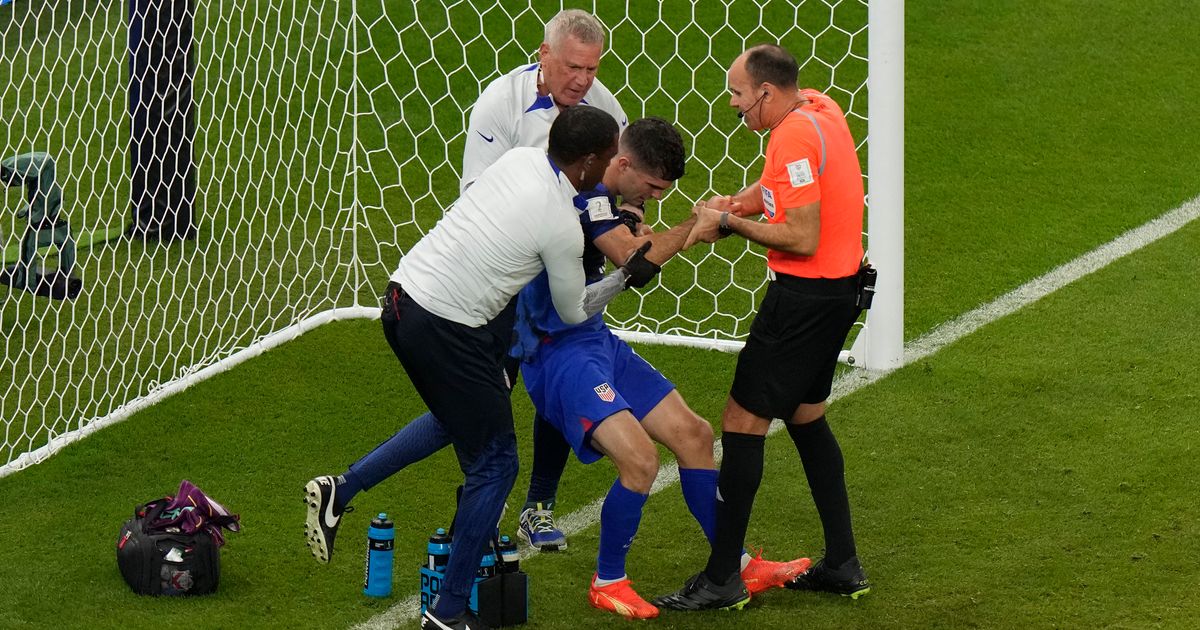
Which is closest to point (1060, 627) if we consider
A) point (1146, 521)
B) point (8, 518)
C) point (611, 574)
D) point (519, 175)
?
point (1146, 521)

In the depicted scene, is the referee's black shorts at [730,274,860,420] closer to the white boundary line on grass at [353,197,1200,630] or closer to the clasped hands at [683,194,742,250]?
the clasped hands at [683,194,742,250]

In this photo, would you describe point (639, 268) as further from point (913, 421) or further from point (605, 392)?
point (913, 421)

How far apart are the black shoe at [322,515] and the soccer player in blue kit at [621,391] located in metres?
0.77

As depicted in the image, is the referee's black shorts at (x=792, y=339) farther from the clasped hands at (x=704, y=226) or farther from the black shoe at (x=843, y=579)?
the black shoe at (x=843, y=579)

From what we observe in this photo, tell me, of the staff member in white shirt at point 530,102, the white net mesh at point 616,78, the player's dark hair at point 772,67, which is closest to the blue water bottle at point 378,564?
the staff member in white shirt at point 530,102

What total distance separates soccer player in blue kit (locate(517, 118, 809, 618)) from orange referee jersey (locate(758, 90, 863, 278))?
311mm

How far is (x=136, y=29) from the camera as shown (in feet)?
27.9

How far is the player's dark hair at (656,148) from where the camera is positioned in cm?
524

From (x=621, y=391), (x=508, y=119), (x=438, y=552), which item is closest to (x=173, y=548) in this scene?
(x=438, y=552)

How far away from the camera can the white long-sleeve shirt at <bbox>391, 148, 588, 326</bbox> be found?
5.08 meters

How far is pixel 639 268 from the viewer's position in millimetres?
5227

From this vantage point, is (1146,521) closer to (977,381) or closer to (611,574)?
(977,381)

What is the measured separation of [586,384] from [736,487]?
1.96 feet

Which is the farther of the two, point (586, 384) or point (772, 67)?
point (586, 384)
